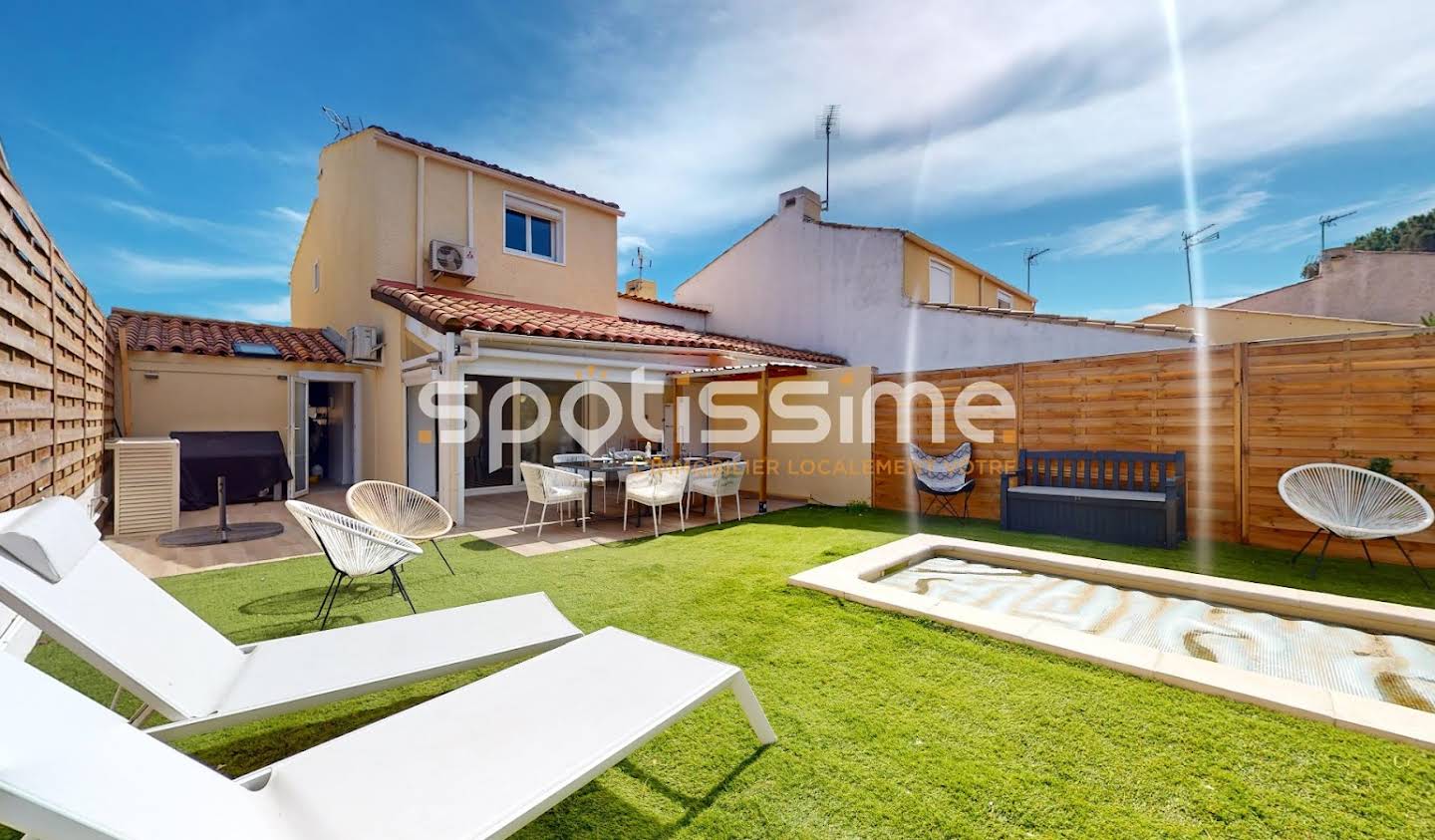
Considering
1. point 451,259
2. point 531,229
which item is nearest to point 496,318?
point 451,259

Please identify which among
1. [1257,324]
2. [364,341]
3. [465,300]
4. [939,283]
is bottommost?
[364,341]

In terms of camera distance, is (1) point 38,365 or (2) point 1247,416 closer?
(1) point 38,365

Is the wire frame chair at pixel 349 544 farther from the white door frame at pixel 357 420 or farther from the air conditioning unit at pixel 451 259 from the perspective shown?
the white door frame at pixel 357 420

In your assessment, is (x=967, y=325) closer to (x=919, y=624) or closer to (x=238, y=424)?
(x=919, y=624)

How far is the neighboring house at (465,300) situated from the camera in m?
10.1

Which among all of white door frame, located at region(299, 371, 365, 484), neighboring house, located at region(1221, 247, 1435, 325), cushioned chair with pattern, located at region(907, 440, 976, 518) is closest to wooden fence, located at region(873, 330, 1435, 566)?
cushioned chair with pattern, located at region(907, 440, 976, 518)

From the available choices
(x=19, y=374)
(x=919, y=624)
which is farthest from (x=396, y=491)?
(x=919, y=624)

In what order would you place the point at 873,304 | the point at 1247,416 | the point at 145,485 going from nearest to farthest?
1. the point at 1247,416
2. the point at 145,485
3. the point at 873,304

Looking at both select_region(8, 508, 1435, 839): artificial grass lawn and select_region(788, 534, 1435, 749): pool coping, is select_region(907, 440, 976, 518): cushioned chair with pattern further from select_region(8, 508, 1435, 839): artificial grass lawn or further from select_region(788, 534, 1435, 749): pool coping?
select_region(8, 508, 1435, 839): artificial grass lawn

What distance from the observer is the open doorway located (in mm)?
14023

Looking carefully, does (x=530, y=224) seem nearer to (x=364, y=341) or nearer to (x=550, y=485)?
(x=364, y=341)

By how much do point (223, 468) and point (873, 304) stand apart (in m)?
14.4

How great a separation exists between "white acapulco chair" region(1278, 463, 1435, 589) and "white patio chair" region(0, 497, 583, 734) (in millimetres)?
8228

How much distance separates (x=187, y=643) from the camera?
3.04 metres
